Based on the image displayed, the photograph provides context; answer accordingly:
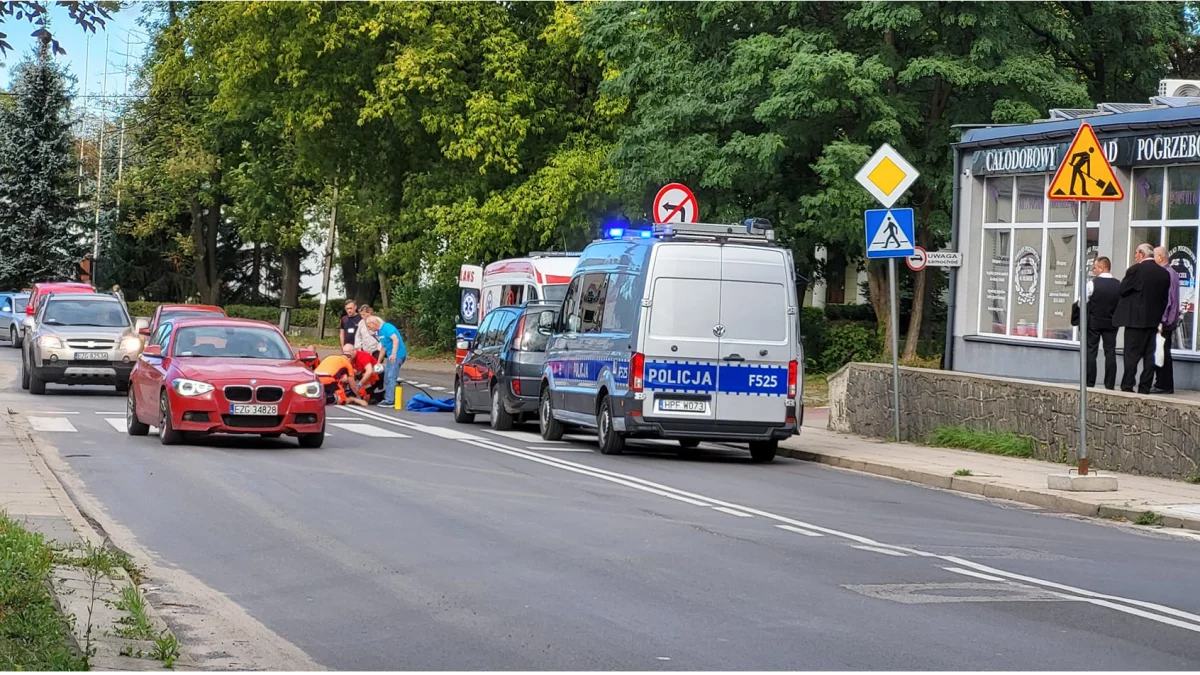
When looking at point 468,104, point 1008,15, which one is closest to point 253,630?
point 1008,15

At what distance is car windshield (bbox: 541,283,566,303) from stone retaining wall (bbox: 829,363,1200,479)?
8.22 meters

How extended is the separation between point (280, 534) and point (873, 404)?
12.7 meters

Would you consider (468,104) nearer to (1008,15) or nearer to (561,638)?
(1008,15)

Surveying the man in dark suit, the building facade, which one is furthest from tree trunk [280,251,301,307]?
the man in dark suit

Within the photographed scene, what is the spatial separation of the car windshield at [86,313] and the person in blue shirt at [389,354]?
4437 millimetres

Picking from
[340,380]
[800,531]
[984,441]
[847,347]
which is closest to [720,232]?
[984,441]

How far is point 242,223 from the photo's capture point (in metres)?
72.8

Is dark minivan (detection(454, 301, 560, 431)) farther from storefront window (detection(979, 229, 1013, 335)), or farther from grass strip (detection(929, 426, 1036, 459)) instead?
storefront window (detection(979, 229, 1013, 335))

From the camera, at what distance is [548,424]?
22.9 metres

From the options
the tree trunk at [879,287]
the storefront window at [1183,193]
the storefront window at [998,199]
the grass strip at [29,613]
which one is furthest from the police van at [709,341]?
the tree trunk at [879,287]

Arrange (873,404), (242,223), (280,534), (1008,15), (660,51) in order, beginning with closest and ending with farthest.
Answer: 1. (280,534)
2. (873,404)
3. (1008,15)
4. (660,51)
5. (242,223)

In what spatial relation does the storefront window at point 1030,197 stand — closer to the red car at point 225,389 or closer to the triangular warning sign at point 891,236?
the triangular warning sign at point 891,236

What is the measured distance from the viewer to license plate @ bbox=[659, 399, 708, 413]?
19781mm

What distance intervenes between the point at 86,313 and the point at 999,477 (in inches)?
753
